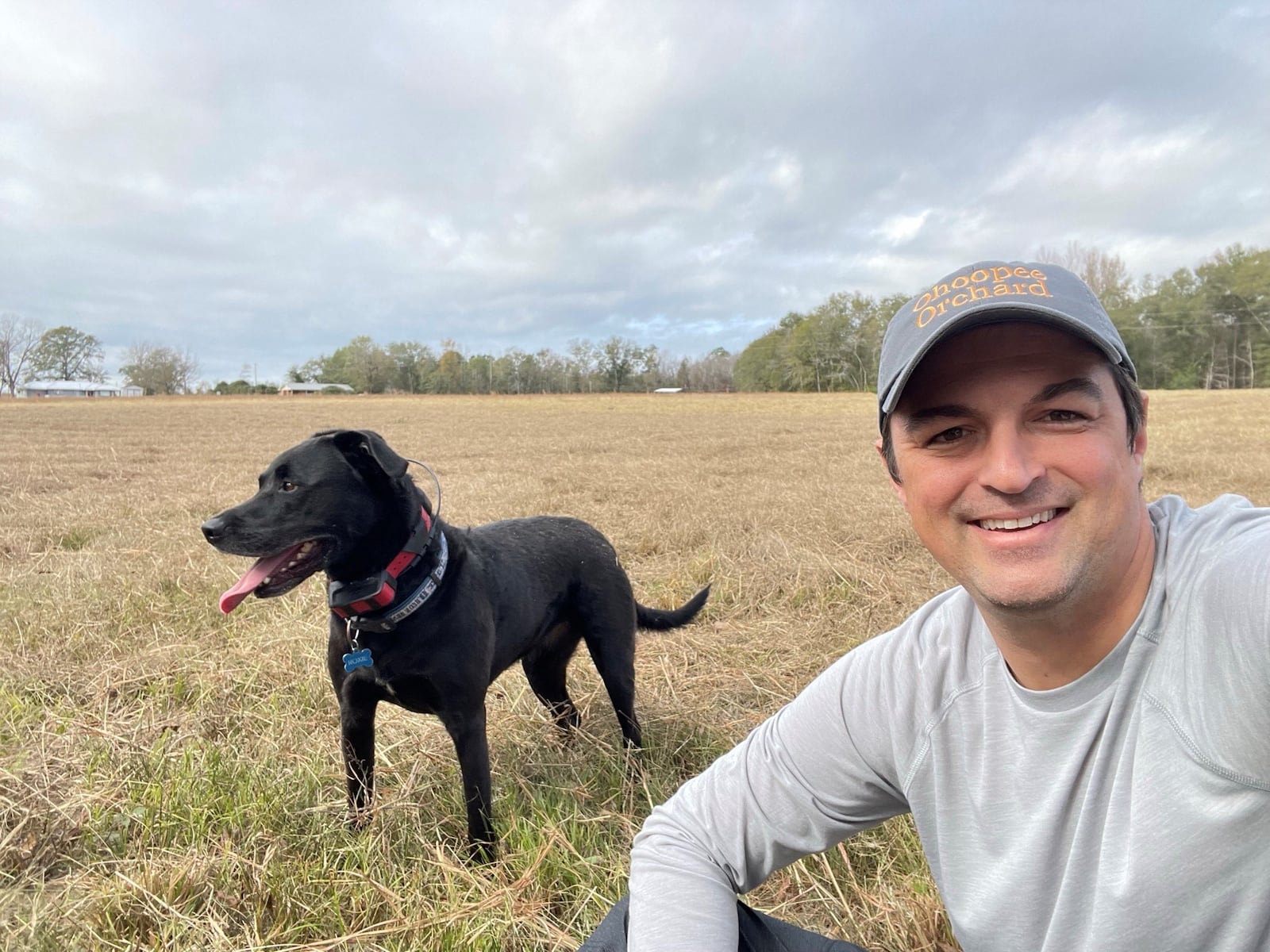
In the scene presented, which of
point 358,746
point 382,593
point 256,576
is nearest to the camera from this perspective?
point 382,593

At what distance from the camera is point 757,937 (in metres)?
1.58

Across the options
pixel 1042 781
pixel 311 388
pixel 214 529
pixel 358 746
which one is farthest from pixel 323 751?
pixel 311 388

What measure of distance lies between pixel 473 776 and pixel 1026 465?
2104mm

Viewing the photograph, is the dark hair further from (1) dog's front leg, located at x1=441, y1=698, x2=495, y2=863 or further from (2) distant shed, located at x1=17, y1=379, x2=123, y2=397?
(2) distant shed, located at x1=17, y1=379, x2=123, y2=397

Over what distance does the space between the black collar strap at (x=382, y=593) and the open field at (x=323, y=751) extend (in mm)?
720

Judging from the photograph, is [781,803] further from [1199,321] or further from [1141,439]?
[1199,321]

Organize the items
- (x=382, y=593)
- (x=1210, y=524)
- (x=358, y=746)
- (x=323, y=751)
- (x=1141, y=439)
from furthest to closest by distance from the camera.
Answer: (x=323, y=751) → (x=358, y=746) → (x=382, y=593) → (x=1141, y=439) → (x=1210, y=524)

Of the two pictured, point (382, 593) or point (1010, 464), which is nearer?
point (1010, 464)

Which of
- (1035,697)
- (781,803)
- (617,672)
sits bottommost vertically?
(617,672)

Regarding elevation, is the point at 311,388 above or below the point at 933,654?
above

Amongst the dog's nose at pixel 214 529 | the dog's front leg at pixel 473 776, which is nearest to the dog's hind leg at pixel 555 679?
the dog's front leg at pixel 473 776

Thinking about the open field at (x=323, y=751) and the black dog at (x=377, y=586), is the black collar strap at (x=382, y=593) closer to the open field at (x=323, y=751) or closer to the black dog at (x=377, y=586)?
the black dog at (x=377, y=586)

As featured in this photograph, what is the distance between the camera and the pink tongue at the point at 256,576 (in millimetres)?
2488

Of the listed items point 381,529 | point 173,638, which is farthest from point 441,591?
point 173,638
